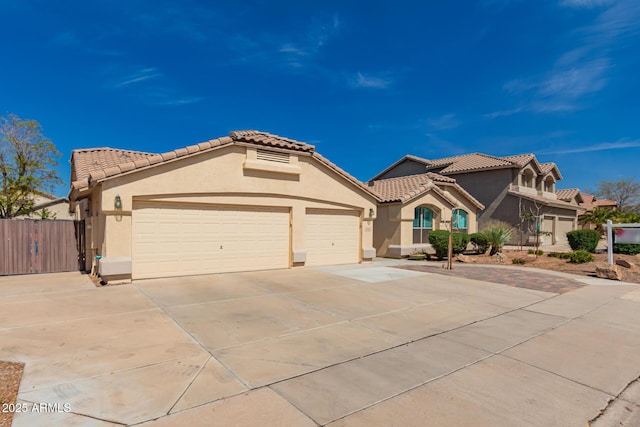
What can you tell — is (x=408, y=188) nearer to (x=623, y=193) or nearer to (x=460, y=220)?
(x=460, y=220)

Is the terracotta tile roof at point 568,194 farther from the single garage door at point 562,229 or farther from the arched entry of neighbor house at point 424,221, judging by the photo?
the arched entry of neighbor house at point 424,221

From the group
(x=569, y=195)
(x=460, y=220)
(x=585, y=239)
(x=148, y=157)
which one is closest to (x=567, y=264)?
(x=585, y=239)

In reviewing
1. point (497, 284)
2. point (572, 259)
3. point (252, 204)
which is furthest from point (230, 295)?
point (572, 259)

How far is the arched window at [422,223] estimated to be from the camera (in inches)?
808

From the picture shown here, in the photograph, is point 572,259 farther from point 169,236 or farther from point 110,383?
point 110,383

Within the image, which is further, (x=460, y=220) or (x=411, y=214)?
(x=460, y=220)

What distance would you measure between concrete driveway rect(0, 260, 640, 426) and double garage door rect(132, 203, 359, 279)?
1.87 meters

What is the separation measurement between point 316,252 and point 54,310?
352 inches

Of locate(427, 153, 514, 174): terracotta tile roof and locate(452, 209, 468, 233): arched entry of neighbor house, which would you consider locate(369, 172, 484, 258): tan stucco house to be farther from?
locate(427, 153, 514, 174): terracotta tile roof

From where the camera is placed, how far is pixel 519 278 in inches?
484

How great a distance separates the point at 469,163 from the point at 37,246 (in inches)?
1263

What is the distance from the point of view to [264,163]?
41.3ft

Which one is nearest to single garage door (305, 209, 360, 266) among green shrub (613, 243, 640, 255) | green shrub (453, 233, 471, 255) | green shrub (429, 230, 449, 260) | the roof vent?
the roof vent

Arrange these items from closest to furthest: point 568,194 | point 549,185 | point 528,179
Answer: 1. point 528,179
2. point 549,185
3. point 568,194
